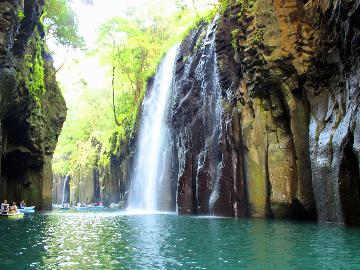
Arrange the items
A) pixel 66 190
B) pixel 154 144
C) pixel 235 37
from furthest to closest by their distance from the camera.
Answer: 1. pixel 66 190
2. pixel 154 144
3. pixel 235 37

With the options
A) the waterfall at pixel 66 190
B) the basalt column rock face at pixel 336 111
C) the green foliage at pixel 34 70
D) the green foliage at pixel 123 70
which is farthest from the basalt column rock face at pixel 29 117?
the waterfall at pixel 66 190

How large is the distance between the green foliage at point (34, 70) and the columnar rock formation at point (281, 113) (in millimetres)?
10567

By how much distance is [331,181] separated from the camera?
14.3m

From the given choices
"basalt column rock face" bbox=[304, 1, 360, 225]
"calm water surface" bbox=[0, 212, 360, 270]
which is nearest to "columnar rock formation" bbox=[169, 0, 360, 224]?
"basalt column rock face" bbox=[304, 1, 360, 225]

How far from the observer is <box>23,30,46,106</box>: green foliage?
24.2 m

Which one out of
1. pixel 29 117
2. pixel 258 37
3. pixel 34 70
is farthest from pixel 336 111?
pixel 29 117

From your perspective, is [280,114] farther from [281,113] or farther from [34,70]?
[34,70]

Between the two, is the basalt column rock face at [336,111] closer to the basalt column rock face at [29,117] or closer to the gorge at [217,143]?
the gorge at [217,143]

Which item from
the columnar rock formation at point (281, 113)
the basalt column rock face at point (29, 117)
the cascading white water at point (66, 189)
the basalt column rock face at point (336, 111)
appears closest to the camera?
the basalt column rock face at point (336, 111)

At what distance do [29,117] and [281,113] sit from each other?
55.7 ft

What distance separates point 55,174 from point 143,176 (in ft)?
134

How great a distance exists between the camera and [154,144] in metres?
32.7

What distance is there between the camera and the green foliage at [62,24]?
30797 millimetres

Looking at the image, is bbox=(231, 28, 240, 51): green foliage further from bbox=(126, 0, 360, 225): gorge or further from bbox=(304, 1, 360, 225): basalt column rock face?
bbox=(304, 1, 360, 225): basalt column rock face
